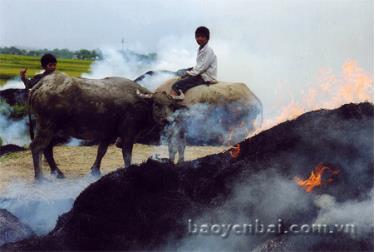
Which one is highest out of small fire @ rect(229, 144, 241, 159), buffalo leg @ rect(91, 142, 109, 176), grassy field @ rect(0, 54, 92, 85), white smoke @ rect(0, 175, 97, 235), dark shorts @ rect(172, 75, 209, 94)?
grassy field @ rect(0, 54, 92, 85)

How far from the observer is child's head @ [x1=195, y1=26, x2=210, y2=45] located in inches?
431

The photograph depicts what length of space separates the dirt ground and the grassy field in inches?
53.6

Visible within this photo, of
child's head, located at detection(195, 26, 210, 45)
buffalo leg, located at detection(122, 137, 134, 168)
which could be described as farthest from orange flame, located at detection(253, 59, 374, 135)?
buffalo leg, located at detection(122, 137, 134, 168)

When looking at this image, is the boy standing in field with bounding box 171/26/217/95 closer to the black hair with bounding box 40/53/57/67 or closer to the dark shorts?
the dark shorts

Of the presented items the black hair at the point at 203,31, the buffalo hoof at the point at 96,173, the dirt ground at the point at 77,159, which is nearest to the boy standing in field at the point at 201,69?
the black hair at the point at 203,31

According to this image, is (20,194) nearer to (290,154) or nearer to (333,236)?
(290,154)

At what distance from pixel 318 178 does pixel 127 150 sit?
331cm

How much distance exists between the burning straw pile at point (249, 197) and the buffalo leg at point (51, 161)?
1067 millimetres

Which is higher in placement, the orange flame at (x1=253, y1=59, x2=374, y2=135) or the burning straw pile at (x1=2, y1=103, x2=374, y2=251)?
the orange flame at (x1=253, y1=59, x2=374, y2=135)

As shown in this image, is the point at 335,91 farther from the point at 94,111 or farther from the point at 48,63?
the point at 48,63

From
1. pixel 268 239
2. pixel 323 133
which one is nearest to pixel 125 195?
pixel 268 239

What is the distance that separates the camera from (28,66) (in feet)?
37.3

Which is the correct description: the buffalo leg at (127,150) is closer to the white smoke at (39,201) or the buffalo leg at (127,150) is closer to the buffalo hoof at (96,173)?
the buffalo hoof at (96,173)

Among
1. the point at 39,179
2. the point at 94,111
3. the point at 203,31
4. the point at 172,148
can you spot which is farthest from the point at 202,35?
the point at 39,179
